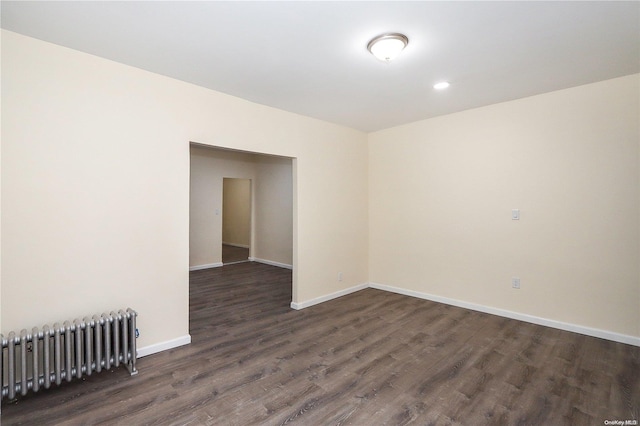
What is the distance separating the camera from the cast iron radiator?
2037 mm

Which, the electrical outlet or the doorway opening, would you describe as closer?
the electrical outlet

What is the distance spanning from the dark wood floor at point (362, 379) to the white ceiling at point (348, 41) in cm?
267

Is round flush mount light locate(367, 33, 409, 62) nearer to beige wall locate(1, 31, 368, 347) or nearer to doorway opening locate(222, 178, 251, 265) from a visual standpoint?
beige wall locate(1, 31, 368, 347)

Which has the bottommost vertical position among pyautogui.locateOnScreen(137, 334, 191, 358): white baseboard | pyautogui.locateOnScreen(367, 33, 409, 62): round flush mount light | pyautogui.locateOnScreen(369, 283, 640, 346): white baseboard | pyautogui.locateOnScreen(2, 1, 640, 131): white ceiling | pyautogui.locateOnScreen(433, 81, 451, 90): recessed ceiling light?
pyautogui.locateOnScreen(137, 334, 191, 358): white baseboard

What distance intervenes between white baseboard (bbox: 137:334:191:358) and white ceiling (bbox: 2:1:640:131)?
8.55 feet

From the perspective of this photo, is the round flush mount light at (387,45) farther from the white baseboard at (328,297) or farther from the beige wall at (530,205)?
the white baseboard at (328,297)

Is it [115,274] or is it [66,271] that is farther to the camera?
[115,274]

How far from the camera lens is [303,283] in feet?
13.8

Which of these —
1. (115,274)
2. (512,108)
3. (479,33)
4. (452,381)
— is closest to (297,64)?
(479,33)

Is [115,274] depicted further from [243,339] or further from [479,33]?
[479,33]

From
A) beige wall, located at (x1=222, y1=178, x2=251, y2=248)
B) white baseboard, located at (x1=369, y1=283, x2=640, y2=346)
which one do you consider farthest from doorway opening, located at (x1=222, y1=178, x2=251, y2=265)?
white baseboard, located at (x1=369, y1=283, x2=640, y2=346)

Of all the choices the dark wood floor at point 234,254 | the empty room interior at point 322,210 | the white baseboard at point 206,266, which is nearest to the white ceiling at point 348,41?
the empty room interior at point 322,210

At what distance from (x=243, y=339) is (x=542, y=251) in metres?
3.56

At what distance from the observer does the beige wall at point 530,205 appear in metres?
3.05
